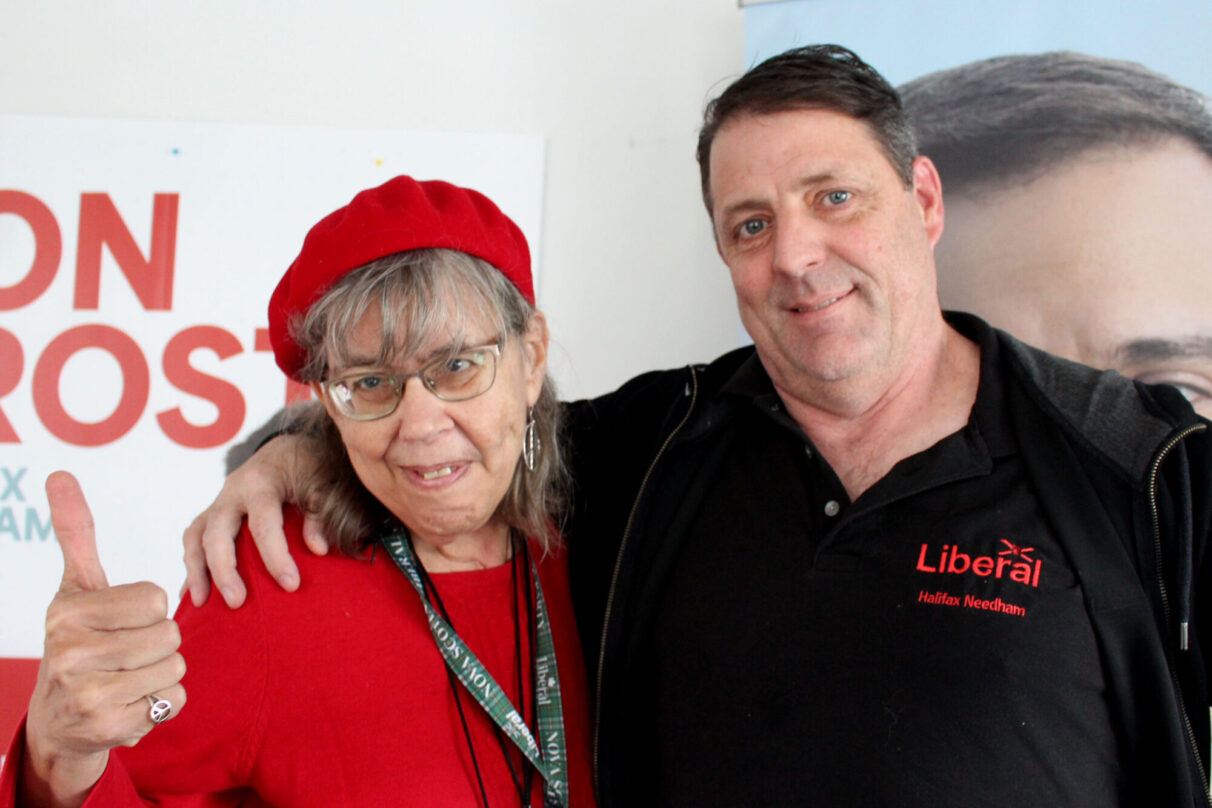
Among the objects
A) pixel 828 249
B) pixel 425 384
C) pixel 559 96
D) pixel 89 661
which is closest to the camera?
pixel 89 661

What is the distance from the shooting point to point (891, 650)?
4.09 feet

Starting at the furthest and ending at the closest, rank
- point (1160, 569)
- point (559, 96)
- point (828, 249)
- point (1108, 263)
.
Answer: point (559, 96) → point (1108, 263) → point (828, 249) → point (1160, 569)

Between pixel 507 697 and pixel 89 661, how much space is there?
1.97 ft

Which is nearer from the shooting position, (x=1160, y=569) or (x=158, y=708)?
(x=158, y=708)

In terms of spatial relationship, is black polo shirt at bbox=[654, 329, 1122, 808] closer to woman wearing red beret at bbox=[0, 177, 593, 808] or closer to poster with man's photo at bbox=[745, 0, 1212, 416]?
woman wearing red beret at bbox=[0, 177, 593, 808]

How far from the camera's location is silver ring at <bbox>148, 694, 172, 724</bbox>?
93 centimetres

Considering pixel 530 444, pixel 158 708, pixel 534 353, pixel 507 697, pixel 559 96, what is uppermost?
pixel 559 96

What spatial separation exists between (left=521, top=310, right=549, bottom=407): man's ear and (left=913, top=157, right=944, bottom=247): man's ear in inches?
27.3

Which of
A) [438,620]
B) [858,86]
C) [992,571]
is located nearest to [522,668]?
[438,620]

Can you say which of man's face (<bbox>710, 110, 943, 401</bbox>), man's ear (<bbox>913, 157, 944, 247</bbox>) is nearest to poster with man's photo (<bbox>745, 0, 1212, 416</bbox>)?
man's ear (<bbox>913, 157, 944, 247</bbox>)

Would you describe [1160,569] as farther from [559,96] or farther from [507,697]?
[559,96]

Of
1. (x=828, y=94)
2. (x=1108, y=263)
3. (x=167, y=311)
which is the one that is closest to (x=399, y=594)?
(x=828, y=94)

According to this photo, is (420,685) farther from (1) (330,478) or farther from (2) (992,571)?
(2) (992,571)

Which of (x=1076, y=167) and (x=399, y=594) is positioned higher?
(x=1076, y=167)
